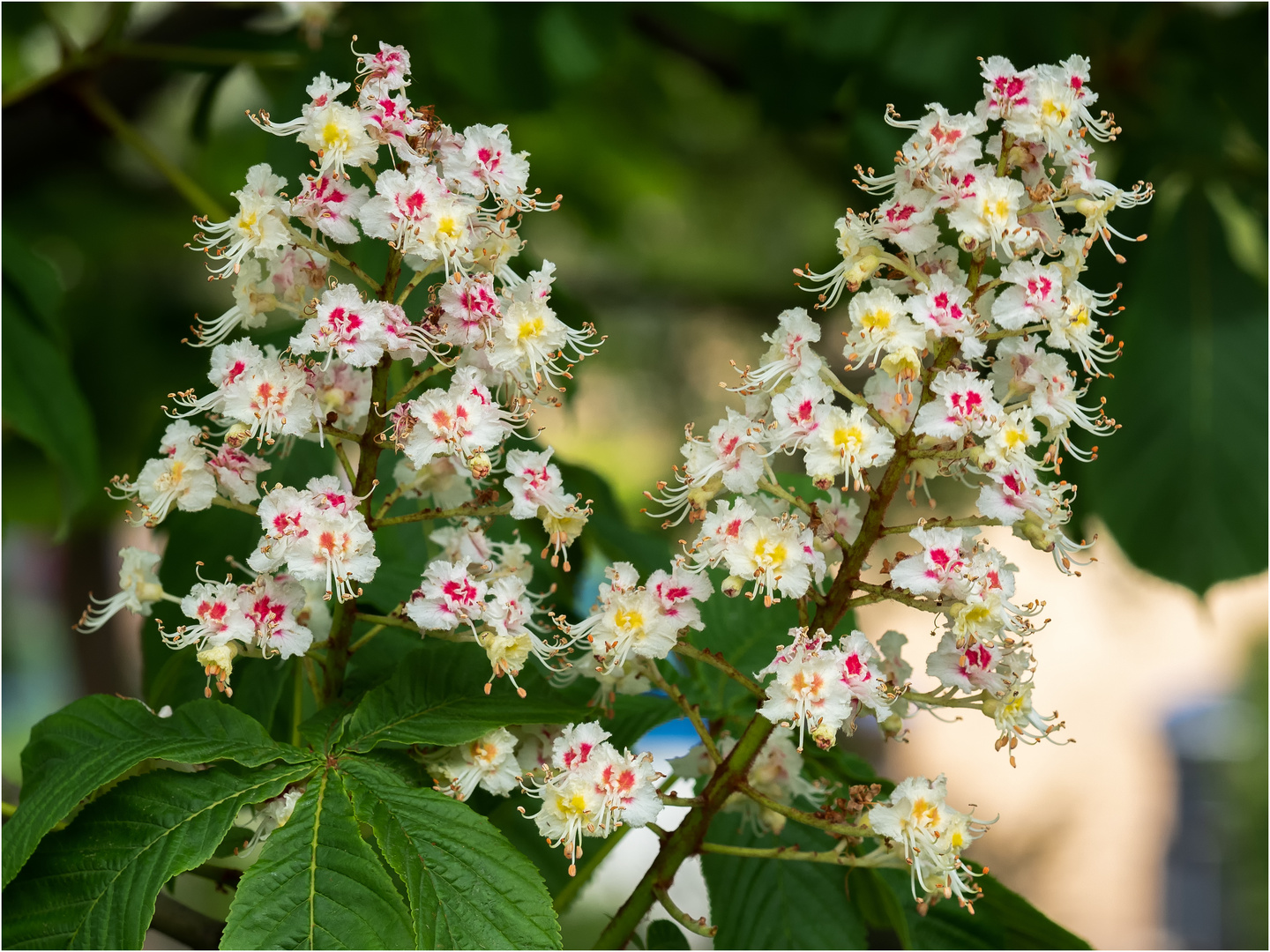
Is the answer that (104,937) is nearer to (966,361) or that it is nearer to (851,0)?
(966,361)

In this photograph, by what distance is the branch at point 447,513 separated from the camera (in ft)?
2.34

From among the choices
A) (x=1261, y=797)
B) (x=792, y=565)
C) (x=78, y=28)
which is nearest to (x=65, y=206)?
(x=78, y=28)

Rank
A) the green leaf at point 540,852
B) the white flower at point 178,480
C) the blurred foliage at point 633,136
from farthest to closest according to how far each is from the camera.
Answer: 1. the blurred foliage at point 633,136
2. the green leaf at point 540,852
3. the white flower at point 178,480

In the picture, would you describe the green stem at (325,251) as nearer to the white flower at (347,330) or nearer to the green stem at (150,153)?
the white flower at (347,330)

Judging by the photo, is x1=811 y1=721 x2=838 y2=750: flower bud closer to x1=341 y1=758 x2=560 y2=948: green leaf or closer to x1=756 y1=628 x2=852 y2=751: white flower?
x1=756 y1=628 x2=852 y2=751: white flower

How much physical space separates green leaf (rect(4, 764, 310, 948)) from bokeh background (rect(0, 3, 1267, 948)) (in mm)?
363

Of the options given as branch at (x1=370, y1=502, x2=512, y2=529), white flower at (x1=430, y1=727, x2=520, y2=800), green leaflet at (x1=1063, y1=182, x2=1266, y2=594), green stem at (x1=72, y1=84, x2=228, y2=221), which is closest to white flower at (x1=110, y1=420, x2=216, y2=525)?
branch at (x1=370, y1=502, x2=512, y2=529)

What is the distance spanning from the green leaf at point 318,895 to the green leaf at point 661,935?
245 mm

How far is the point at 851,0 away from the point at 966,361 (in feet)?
3.51

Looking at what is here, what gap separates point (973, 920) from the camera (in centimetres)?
85

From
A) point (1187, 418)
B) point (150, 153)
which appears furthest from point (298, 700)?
point (1187, 418)

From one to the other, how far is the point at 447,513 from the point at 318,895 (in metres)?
0.21

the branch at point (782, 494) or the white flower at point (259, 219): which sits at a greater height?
the white flower at point (259, 219)

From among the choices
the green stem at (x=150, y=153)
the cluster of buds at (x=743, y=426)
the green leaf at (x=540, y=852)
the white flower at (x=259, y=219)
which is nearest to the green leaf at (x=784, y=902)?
the cluster of buds at (x=743, y=426)
